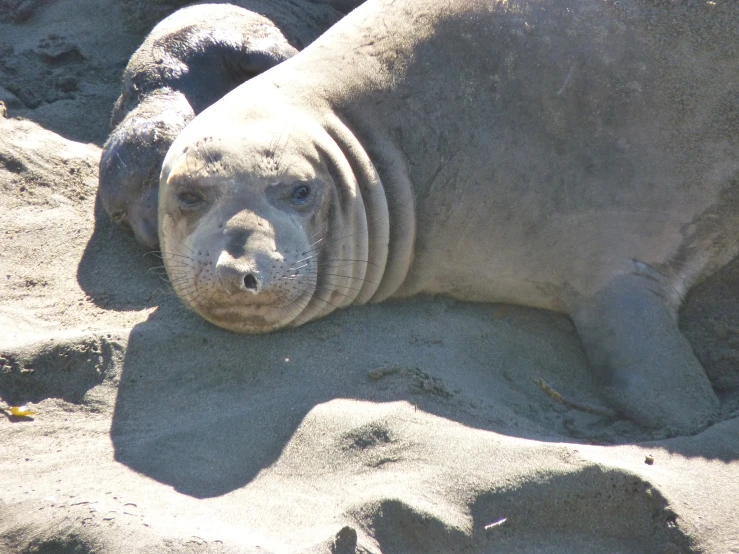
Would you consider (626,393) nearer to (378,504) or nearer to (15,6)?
(378,504)

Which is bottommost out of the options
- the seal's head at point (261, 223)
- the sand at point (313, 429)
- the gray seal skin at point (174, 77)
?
the sand at point (313, 429)

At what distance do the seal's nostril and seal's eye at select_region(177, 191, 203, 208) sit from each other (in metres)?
0.46

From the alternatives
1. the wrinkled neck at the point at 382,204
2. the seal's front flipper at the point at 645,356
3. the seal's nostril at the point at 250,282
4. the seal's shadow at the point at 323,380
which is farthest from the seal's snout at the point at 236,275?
the seal's front flipper at the point at 645,356

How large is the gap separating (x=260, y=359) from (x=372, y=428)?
0.71 metres

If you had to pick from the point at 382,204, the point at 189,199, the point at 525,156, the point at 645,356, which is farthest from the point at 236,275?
the point at 645,356

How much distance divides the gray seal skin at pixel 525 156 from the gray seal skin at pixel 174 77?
0.71 metres

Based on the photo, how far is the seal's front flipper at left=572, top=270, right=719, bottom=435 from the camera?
412 centimetres

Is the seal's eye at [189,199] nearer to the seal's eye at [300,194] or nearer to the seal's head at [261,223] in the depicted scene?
the seal's head at [261,223]

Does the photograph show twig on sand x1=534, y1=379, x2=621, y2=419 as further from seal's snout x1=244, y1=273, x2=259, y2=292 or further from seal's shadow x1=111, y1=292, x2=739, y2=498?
seal's snout x1=244, y1=273, x2=259, y2=292

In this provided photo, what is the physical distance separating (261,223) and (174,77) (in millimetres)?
1861

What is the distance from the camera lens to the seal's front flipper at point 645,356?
4.12 m

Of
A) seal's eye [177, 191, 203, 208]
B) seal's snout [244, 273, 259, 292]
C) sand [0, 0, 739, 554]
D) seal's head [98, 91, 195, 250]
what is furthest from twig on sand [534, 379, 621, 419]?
seal's head [98, 91, 195, 250]

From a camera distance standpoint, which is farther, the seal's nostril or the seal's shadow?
the seal's nostril

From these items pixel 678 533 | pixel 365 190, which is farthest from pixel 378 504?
pixel 365 190
